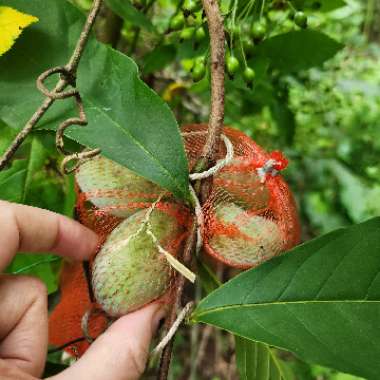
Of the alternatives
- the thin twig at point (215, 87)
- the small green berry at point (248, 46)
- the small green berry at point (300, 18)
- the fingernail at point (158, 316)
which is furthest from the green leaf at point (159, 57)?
the fingernail at point (158, 316)

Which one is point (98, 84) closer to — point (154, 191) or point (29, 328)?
point (154, 191)

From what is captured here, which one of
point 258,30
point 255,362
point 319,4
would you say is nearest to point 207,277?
point 255,362

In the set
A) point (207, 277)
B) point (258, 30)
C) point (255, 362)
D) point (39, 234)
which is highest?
point (258, 30)

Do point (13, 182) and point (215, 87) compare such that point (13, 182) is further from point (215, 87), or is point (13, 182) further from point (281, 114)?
point (281, 114)

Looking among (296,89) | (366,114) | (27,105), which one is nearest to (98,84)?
(27,105)

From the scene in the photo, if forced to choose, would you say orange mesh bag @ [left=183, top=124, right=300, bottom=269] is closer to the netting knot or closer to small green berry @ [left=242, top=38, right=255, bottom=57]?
the netting knot

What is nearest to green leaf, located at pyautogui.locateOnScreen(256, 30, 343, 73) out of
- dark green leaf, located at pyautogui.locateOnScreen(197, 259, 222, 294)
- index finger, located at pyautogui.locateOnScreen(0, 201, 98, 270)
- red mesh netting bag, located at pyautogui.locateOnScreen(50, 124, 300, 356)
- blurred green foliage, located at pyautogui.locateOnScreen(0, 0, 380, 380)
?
blurred green foliage, located at pyautogui.locateOnScreen(0, 0, 380, 380)
